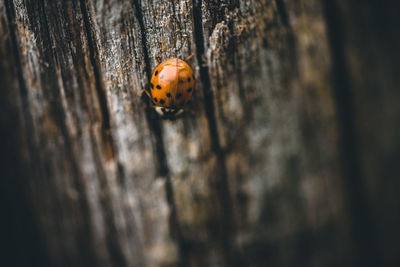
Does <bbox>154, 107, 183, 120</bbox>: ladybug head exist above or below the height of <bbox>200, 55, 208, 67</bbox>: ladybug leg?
below

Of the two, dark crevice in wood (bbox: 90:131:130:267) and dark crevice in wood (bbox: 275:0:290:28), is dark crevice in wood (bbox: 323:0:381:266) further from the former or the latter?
dark crevice in wood (bbox: 90:131:130:267)

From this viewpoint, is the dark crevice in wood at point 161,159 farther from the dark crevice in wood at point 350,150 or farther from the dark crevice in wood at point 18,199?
the dark crevice in wood at point 350,150

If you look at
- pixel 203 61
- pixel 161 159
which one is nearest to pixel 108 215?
pixel 161 159

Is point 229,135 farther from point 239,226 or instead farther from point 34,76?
point 34,76

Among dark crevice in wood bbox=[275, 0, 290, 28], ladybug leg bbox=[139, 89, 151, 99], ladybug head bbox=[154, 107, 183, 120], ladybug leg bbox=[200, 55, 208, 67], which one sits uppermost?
dark crevice in wood bbox=[275, 0, 290, 28]

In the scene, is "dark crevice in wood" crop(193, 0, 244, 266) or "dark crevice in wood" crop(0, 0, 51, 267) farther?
"dark crevice in wood" crop(0, 0, 51, 267)

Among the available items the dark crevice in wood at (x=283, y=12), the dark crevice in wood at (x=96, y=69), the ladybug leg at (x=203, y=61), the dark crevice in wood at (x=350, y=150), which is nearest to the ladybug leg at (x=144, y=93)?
the dark crevice in wood at (x=96, y=69)

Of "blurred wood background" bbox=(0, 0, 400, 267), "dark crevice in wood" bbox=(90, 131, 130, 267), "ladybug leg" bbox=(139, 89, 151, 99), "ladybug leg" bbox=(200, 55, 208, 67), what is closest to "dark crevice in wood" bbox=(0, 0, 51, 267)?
"blurred wood background" bbox=(0, 0, 400, 267)

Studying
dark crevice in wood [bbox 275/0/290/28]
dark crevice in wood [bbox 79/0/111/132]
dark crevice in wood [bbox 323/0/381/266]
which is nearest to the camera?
dark crevice in wood [bbox 79/0/111/132]

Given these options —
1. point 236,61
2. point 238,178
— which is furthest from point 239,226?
point 236,61

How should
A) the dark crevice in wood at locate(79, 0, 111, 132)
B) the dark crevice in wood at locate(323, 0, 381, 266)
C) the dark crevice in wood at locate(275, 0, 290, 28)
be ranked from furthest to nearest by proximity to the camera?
1. the dark crevice in wood at locate(323, 0, 381, 266)
2. the dark crevice in wood at locate(275, 0, 290, 28)
3. the dark crevice in wood at locate(79, 0, 111, 132)
